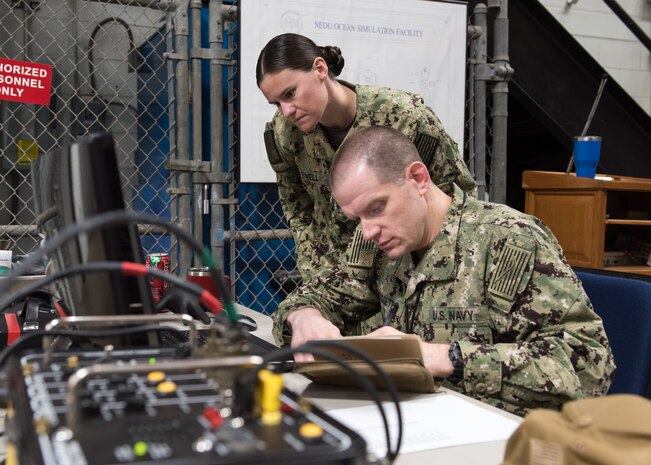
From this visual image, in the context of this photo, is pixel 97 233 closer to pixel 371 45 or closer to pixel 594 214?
pixel 371 45

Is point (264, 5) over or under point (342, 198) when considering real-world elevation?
over

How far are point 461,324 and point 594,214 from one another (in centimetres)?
187

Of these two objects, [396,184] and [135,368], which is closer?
[135,368]

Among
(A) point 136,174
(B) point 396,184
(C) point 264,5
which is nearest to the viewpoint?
(B) point 396,184

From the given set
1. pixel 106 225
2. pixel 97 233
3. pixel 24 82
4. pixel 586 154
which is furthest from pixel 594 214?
pixel 106 225

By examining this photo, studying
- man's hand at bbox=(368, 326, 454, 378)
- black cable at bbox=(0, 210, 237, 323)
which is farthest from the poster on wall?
black cable at bbox=(0, 210, 237, 323)

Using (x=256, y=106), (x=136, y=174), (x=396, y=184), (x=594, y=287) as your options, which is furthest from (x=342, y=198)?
(x=136, y=174)

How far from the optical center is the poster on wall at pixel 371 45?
8.10ft

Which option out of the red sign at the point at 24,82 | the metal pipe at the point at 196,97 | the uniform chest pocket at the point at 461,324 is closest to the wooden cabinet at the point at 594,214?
the metal pipe at the point at 196,97

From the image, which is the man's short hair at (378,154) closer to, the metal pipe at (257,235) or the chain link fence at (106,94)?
the metal pipe at (257,235)

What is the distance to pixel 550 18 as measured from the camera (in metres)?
3.26

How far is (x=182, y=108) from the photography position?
2398 millimetres

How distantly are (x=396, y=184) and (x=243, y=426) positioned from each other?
33.9 inches

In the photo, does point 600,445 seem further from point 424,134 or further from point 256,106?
point 256,106
